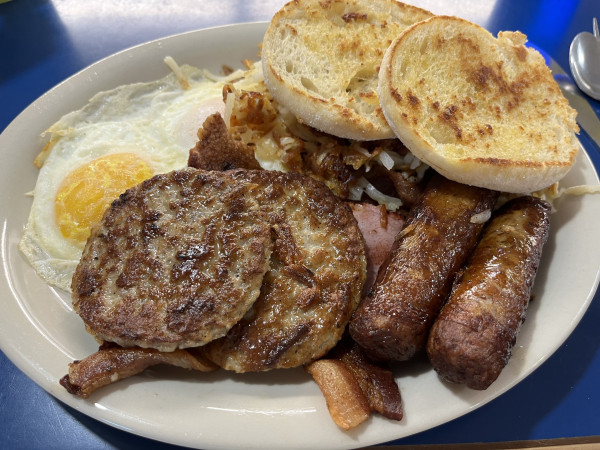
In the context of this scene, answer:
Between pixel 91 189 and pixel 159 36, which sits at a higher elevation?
pixel 159 36

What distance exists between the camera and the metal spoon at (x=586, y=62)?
3.22m

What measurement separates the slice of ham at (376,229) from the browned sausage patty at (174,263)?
54 cm

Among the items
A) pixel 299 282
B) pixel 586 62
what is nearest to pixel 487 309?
pixel 299 282

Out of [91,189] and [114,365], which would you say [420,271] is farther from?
[91,189]

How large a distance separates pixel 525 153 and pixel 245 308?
1375mm

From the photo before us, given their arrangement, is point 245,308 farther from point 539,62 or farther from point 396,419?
point 539,62

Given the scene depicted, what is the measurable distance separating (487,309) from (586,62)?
2722mm

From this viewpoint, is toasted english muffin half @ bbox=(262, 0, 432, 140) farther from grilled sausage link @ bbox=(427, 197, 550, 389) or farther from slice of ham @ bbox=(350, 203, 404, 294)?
grilled sausage link @ bbox=(427, 197, 550, 389)

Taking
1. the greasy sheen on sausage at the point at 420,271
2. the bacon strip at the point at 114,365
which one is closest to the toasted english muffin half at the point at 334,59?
the greasy sheen on sausage at the point at 420,271

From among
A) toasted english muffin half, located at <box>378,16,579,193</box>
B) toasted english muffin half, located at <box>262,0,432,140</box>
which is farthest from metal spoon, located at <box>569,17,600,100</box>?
toasted english muffin half, located at <box>262,0,432,140</box>

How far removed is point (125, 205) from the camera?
1958 mm

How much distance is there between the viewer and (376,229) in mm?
2174

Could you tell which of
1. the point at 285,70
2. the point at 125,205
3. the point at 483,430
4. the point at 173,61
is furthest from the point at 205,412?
the point at 173,61

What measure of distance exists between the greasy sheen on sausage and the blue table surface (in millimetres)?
457
